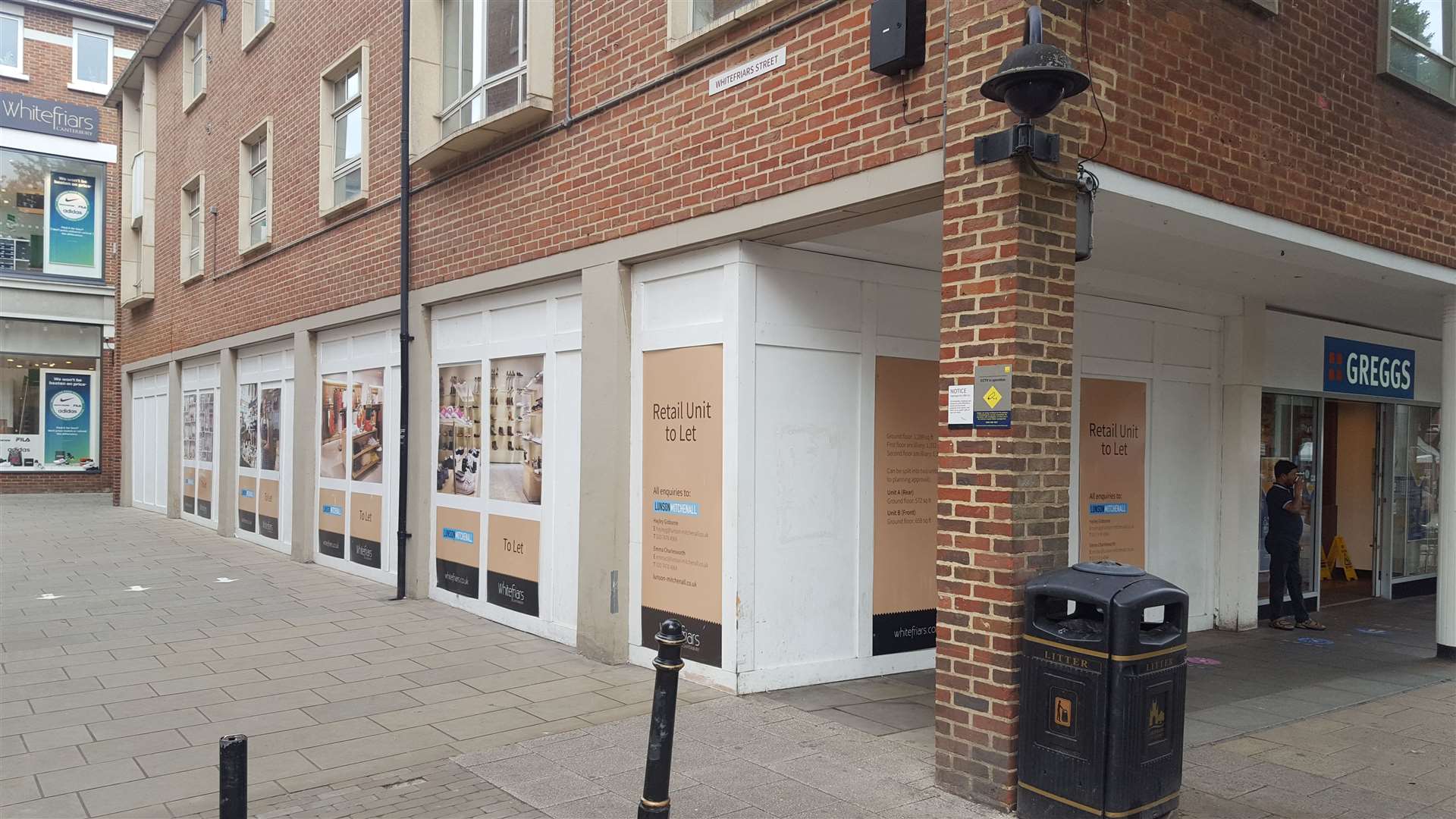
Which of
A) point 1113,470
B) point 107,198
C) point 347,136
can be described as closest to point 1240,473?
point 1113,470

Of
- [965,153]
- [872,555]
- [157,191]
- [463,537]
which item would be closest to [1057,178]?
[965,153]

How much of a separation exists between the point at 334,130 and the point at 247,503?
6.46 metres

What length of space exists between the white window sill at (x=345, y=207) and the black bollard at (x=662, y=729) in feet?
31.6

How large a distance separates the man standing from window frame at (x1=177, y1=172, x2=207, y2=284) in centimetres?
1716

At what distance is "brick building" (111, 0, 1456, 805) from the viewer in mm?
5168

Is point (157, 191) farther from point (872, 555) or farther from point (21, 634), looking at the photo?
point (872, 555)

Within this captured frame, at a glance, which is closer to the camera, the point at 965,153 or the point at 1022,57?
the point at 1022,57

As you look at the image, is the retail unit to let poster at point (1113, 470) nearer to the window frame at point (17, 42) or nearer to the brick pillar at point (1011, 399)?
the brick pillar at point (1011, 399)

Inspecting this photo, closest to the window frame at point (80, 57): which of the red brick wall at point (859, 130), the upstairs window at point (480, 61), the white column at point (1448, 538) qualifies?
the red brick wall at point (859, 130)

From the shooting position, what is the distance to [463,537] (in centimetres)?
1016

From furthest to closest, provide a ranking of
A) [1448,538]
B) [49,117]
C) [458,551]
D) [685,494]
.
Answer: [49,117] → [458,551] → [1448,538] → [685,494]

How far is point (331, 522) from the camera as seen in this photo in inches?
520

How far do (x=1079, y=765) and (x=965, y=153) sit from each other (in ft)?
9.75

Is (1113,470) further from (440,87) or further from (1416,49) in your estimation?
(440,87)
